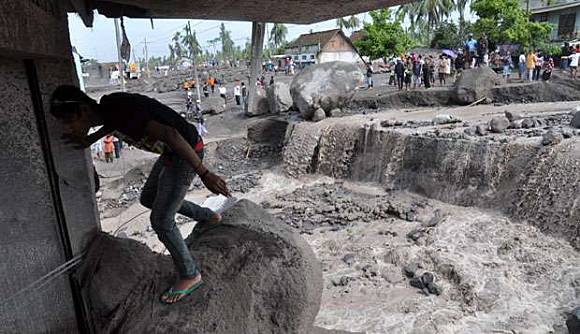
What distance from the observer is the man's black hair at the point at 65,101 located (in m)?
2.50

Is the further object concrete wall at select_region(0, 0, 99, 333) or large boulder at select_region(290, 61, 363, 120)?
large boulder at select_region(290, 61, 363, 120)

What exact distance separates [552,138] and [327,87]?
23.1 ft

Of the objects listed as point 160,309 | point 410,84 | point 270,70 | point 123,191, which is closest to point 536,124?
point 410,84

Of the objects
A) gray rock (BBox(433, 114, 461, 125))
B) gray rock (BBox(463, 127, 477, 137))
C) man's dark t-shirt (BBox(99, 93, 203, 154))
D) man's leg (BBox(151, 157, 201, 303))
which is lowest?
gray rock (BBox(463, 127, 477, 137))

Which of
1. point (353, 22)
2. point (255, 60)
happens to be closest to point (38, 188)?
point (255, 60)

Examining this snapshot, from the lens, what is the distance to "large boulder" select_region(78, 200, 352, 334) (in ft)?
9.02

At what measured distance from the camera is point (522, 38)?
19219 mm

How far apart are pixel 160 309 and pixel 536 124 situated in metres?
9.96

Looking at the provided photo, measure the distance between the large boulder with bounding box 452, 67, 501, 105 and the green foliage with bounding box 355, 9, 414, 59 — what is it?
11.5m

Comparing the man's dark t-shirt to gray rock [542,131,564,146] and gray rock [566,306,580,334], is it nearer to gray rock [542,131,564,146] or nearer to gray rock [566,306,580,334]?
gray rock [566,306,580,334]

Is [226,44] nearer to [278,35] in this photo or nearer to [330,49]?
[278,35]

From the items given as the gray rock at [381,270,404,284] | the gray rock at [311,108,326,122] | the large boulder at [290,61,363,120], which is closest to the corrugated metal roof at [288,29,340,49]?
the large boulder at [290,61,363,120]

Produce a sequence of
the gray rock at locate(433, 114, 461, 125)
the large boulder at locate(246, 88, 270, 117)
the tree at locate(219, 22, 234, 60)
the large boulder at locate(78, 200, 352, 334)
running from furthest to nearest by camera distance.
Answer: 1. the tree at locate(219, 22, 234, 60)
2. the large boulder at locate(246, 88, 270, 117)
3. the gray rock at locate(433, 114, 461, 125)
4. the large boulder at locate(78, 200, 352, 334)

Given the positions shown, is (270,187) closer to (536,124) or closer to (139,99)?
(536,124)
